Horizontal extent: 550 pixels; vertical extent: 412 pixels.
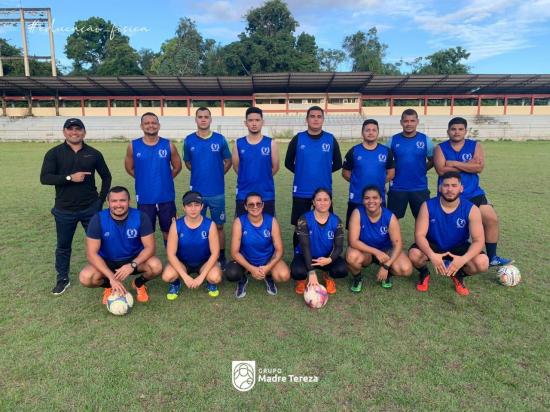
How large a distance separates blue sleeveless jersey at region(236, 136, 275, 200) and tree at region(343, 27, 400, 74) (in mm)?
66932

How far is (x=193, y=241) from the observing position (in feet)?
13.7

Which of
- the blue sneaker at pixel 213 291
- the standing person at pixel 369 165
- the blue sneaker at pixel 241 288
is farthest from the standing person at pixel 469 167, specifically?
the blue sneaker at pixel 213 291

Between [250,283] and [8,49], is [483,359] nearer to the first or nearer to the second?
[250,283]

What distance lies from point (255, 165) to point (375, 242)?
180cm

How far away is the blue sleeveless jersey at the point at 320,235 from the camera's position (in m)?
4.27

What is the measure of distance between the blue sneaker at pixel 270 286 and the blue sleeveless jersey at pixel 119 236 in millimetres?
1530

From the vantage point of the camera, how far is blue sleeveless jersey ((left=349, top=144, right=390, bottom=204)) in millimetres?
4855

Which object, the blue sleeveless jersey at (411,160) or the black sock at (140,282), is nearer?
the black sock at (140,282)

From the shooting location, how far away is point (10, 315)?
12.3 ft

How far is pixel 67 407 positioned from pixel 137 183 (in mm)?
2809

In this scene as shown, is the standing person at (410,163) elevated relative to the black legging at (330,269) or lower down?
elevated

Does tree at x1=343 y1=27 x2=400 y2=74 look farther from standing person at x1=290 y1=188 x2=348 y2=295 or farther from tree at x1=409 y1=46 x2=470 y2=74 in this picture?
standing person at x1=290 y1=188 x2=348 y2=295

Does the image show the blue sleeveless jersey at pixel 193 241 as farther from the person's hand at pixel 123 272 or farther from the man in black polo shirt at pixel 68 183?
the man in black polo shirt at pixel 68 183

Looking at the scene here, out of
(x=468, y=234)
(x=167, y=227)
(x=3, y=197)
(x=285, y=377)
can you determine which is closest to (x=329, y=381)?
(x=285, y=377)
